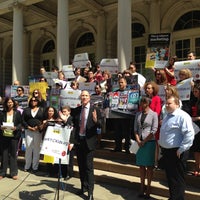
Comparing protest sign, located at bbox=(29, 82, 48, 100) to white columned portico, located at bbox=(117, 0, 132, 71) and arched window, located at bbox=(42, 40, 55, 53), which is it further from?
arched window, located at bbox=(42, 40, 55, 53)

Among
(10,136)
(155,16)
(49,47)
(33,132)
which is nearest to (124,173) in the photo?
(33,132)

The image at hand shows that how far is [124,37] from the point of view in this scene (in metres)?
12.6

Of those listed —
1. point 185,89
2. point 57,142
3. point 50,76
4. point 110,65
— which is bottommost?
point 57,142

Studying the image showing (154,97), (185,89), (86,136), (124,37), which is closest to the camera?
(86,136)

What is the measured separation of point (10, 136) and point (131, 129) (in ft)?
8.80

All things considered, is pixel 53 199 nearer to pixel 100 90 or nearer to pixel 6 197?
pixel 6 197

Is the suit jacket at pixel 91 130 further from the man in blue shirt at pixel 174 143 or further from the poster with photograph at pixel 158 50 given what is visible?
the poster with photograph at pixel 158 50

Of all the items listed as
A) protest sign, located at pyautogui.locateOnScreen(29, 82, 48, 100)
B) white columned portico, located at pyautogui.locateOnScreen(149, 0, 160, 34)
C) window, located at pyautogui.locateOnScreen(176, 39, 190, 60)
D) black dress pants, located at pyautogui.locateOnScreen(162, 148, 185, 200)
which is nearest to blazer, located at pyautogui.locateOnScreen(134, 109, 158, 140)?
black dress pants, located at pyautogui.locateOnScreen(162, 148, 185, 200)

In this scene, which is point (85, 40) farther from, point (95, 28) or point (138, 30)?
point (138, 30)

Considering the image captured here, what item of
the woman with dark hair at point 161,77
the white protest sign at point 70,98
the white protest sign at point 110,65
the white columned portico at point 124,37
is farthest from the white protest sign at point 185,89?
the white columned portico at point 124,37

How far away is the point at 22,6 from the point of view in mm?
17188

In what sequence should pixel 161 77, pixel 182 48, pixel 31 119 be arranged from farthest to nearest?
pixel 182 48
pixel 31 119
pixel 161 77

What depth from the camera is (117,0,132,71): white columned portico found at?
12.6m

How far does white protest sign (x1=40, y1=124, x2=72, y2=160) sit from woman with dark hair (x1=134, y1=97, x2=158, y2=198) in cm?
128
